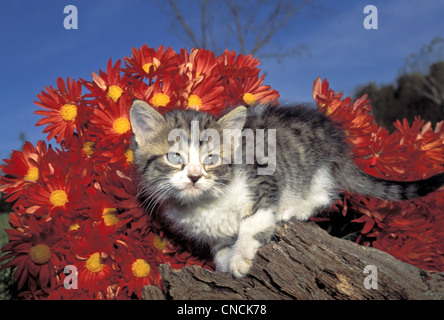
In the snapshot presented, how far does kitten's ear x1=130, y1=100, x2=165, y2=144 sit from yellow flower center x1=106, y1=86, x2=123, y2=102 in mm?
206

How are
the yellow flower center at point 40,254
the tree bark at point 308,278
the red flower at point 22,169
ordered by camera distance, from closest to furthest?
the tree bark at point 308,278, the yellow flower center at point 40,254, the red flower at point 22,169

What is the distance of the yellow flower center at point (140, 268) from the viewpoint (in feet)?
4.20

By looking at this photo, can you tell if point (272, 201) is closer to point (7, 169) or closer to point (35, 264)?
point (35, 264)

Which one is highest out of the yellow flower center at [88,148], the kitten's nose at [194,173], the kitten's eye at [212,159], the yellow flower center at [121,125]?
the yellow flower center at [121,125]

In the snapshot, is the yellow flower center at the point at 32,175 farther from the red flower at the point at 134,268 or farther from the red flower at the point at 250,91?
the red flower at the point at 250,91

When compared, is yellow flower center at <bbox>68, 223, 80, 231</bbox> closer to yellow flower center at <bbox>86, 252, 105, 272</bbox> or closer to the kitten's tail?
yellow flower center at <bbox>86, 252, 105, 272</bbox>

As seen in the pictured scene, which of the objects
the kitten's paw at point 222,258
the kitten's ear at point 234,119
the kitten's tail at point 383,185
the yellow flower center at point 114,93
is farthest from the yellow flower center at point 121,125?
the kitten's tail at point 383,185

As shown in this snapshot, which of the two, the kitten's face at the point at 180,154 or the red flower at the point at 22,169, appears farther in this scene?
the red flower at the point at 22,169

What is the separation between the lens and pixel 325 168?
1.52 m

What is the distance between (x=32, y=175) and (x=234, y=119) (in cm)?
78

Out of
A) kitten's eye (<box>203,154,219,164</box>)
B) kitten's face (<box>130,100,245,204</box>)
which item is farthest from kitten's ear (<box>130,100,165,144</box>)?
kitten's eye (<box>203,154,219,164</box>)

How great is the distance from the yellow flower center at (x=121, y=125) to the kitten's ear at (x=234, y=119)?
33 cm
